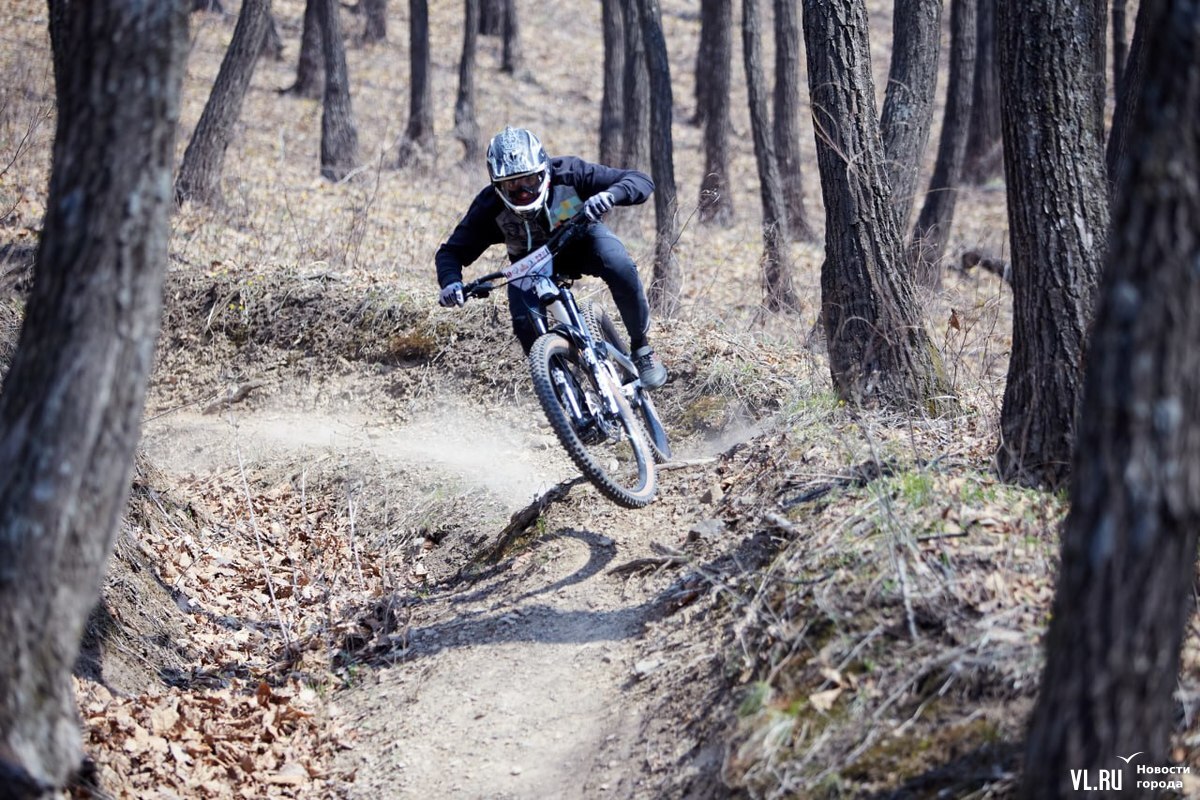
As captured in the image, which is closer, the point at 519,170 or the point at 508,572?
the point at 519,170

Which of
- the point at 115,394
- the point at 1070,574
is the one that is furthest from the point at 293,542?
the point at 1070,574

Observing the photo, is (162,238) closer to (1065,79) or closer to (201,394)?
(1065,79)

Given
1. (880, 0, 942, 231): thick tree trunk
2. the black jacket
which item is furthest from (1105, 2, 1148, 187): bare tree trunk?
the black jacket

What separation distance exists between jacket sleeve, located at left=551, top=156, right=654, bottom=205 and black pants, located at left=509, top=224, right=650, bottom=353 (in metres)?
0.24

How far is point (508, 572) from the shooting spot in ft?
21.5

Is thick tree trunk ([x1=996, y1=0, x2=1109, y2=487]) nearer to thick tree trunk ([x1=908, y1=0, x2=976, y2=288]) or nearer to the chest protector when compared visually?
the chest protector

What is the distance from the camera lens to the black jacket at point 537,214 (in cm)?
630

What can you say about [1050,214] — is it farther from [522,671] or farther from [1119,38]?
[1119,38]

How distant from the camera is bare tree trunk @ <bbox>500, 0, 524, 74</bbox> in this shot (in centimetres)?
2622

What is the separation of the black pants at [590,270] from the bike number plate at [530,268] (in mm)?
82

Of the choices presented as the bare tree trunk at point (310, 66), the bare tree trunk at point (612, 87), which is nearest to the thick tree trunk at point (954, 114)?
the bare tree trunk at point (612, 87)

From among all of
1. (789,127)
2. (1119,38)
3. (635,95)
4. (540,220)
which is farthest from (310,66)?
(540,220)

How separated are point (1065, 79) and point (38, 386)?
15.6ft

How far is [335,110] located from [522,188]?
12.9m
